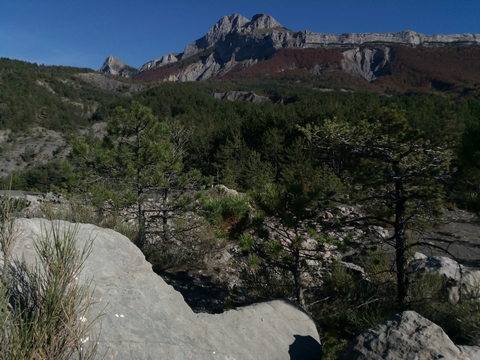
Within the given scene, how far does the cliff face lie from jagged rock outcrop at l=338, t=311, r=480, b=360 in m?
135

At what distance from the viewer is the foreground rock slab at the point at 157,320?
2230 millimetres

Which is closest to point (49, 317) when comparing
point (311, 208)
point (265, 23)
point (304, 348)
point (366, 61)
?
point (304, 348)

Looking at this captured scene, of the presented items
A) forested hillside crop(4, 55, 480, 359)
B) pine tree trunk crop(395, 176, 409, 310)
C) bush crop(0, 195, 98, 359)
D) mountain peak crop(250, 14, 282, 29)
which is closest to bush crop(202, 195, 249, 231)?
forested hillside crop(4, 55, 480, 359)

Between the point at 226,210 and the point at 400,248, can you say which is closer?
the point at 226,210

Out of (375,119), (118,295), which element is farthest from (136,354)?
(375,119)

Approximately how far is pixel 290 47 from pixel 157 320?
166 metres

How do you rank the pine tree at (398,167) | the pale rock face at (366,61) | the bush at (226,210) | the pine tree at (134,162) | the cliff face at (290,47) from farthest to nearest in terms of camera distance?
the cliff face at (290,47) → the pale rock face at (366,61) → the pine tree at (134,162) → the pine tree at (398,167) → the bush at (226,210)

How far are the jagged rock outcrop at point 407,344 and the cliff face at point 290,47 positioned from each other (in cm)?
13455

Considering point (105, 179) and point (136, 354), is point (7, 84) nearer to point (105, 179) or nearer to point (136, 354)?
point (105, 179)

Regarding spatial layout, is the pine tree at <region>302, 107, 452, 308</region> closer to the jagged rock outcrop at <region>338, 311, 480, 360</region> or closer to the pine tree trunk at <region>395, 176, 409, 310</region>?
the pine tree trunk at <region>395, 176, 409, 310</region>

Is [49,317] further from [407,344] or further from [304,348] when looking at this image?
[304,348]

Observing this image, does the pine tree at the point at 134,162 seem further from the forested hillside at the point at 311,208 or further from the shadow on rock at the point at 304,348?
the shadow on rock at the point at 304,348

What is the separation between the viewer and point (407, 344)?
2666 millimetres

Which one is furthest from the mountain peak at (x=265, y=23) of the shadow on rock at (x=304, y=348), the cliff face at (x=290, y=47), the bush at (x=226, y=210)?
the shadow on rock at (x=304, y=348)
